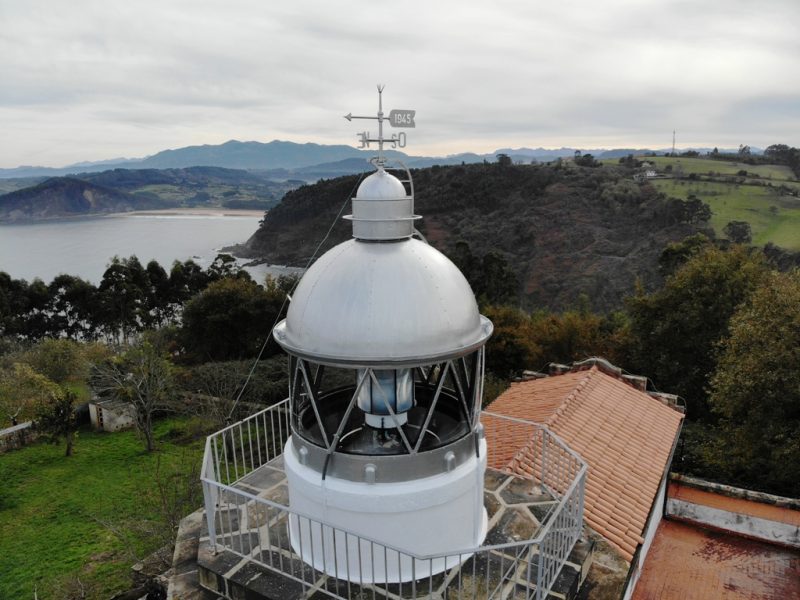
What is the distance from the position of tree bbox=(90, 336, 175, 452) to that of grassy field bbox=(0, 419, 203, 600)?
1.42 m

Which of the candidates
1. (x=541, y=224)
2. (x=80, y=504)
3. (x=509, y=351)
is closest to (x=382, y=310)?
(x=80, y=504)

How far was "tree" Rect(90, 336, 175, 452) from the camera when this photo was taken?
82.0 ft


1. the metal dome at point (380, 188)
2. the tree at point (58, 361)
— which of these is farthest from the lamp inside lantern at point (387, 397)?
the tree at point (58, 361)

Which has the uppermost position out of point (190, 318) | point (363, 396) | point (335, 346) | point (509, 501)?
point (335, 346)

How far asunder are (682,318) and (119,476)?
24.1 metres

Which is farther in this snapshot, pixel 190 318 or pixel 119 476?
pixel 190 318

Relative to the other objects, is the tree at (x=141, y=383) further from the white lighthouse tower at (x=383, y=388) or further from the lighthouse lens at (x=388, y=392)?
the lighthouse lens at (x=388, y=392)

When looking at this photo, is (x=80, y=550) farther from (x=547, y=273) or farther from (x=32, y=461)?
(x=547, y=273)

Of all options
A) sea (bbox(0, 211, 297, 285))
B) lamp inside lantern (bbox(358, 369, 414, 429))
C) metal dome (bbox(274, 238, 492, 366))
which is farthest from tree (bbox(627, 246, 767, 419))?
sea (bbox(0, 211, 297, 285))

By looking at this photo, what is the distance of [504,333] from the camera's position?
2750 cm

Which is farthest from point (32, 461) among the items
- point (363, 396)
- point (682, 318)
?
point (682, 318)

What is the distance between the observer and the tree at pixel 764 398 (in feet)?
48.9

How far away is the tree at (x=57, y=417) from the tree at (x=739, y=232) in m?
A: 54.8

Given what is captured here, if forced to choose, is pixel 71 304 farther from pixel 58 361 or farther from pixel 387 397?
pixel 387 397
